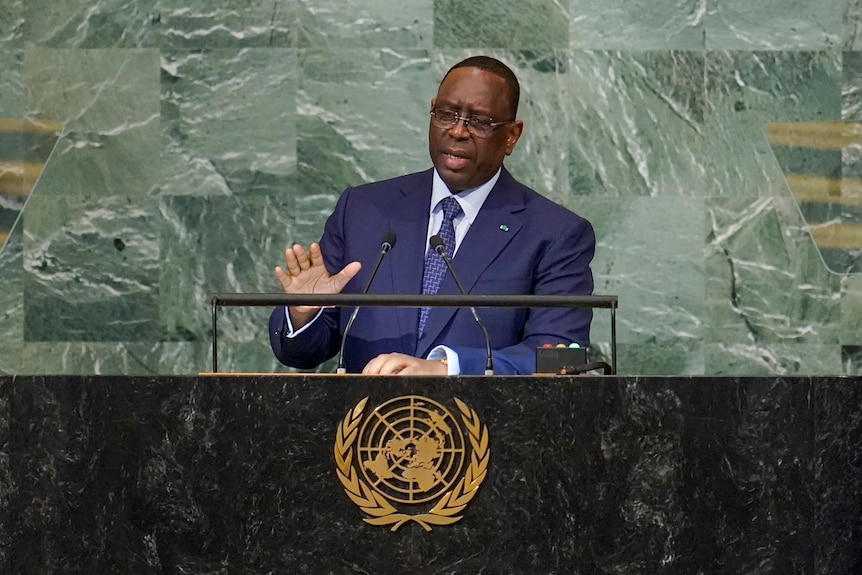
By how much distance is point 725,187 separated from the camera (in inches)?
243

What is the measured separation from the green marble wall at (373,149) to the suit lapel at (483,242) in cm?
164

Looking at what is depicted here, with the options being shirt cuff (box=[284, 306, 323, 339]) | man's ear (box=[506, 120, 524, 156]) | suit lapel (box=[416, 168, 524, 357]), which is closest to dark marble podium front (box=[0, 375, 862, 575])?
shirt cuff (box=[284, 306, 323, 339])

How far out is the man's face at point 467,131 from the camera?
173 inches

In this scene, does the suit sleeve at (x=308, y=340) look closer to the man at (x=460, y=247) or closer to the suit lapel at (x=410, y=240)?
the man at (x=460, y=247)

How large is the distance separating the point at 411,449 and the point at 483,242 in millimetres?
1502

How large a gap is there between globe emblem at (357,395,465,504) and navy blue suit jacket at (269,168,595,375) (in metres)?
1.12

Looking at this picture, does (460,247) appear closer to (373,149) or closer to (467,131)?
(467,131)

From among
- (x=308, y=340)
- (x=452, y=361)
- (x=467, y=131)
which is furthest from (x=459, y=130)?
(x=452, y=361)

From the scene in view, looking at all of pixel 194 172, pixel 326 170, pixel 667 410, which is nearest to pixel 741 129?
pixel 326 170

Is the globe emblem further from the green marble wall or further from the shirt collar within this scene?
the green marble wall

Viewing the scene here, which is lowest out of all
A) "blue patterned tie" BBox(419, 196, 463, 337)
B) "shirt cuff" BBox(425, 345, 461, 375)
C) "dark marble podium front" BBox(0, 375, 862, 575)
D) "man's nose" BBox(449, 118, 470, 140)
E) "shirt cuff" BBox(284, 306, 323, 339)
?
"dark marble podium front" BBox(0, 375, 862, 575)

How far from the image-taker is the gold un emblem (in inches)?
117

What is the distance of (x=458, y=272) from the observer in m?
4.34

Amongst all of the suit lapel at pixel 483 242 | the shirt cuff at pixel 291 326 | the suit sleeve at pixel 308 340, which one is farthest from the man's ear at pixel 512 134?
the shirt cuff at pixel 291 326
